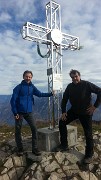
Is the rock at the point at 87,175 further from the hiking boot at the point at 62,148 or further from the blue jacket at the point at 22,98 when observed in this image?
the blue jacket at the point at 22,98

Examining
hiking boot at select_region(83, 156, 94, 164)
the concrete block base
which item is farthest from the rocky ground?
the concrete block base

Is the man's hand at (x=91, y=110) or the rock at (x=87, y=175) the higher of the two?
the man's hand at (x=91, y=110)

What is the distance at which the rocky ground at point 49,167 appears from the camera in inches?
332

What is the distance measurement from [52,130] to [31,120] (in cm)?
163

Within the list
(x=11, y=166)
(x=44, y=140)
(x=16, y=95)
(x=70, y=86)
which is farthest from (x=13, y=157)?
(x=70, y=86)

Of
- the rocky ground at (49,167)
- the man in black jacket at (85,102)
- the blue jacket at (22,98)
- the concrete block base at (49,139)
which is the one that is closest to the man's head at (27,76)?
the blue jacket at (22,98)

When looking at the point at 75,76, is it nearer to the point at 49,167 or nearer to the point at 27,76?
the point at 27,76

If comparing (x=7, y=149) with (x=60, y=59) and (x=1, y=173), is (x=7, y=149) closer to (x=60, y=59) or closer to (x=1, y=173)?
(x=1, y=173)

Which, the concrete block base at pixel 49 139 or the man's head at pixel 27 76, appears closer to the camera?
the man's head at pixel 27 76

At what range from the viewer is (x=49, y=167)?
29.0ft

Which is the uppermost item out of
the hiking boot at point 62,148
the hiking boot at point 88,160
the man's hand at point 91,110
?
the man's hand at point 91,110

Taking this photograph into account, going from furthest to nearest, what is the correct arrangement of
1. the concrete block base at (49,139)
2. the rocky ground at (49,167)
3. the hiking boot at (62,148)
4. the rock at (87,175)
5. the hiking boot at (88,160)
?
1. the concrete block base at (49,139)
2. the hiking boot at (62,148)
3. the hiking boot at (88,160)
4. the rocky ground at (49,167)
5. the rock at (87,175)

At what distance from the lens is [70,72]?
902 cm

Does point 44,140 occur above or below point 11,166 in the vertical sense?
above
